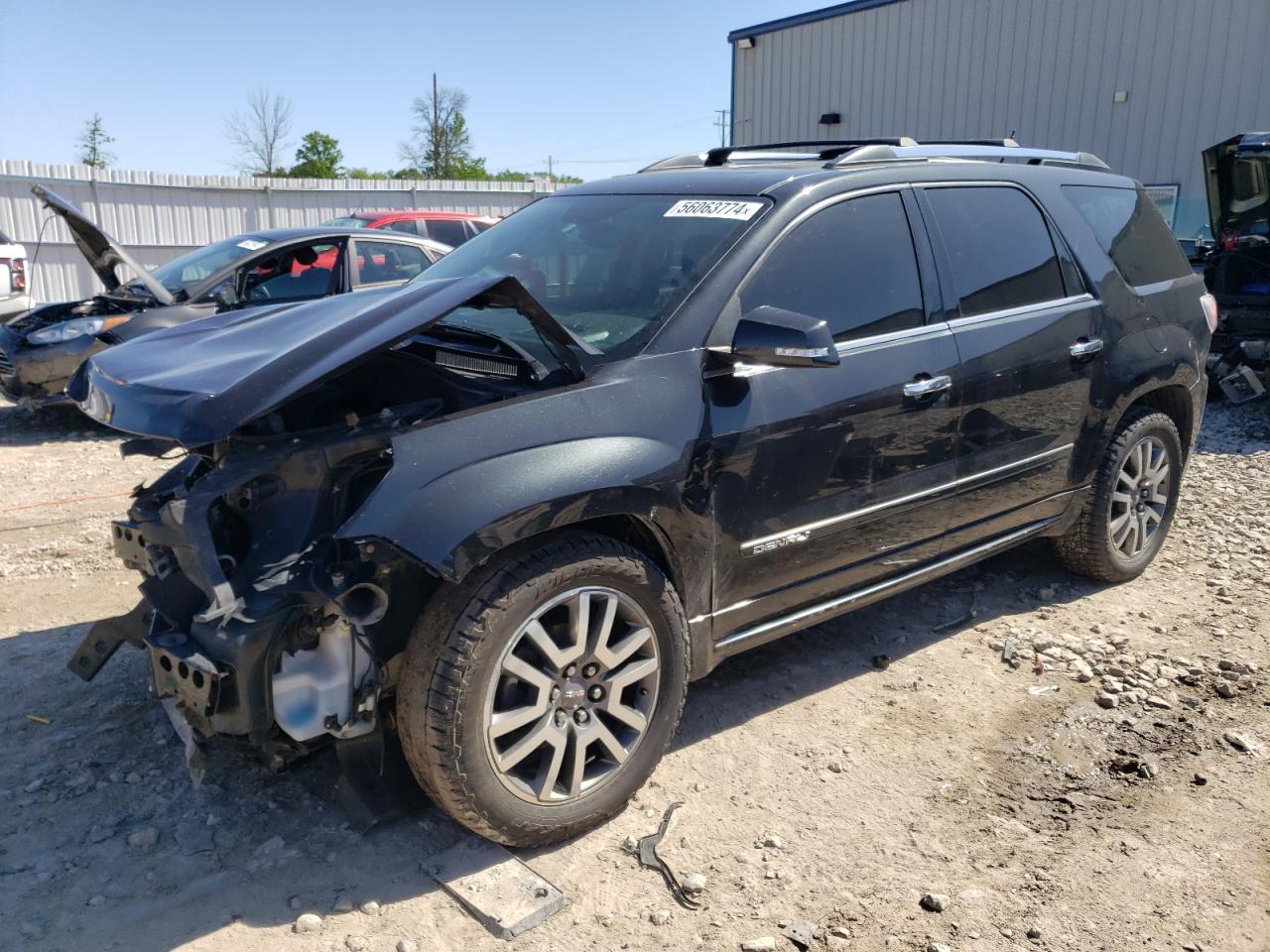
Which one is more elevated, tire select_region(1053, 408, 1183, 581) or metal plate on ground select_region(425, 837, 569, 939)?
tire select_region(1053, 408, 1183, 581)

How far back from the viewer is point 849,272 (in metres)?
3.50

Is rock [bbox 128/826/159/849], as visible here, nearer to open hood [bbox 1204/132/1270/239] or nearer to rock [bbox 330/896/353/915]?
rock [bbox 330/896/353/915]

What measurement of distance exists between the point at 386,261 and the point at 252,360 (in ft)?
20.2

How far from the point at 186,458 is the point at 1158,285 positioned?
4.25m

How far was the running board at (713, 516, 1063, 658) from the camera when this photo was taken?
11.0 feet

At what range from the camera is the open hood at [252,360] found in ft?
8.30

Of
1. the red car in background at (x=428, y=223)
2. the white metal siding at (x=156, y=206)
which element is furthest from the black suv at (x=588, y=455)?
the white metal siding at (x=156, y=206)

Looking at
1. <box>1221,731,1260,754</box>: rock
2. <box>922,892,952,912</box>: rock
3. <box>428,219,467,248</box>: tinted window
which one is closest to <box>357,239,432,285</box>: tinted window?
<box>428,219,467,248</box>: tinted window

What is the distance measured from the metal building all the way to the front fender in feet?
45.7

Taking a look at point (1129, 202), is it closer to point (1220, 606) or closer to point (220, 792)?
point (1220, 606)

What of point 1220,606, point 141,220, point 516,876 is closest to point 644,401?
point 516,876

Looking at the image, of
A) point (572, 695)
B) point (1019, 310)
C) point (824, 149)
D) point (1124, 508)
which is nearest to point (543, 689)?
point (572, 695)

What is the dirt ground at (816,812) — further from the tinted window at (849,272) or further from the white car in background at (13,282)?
the white car in background at (13,282)

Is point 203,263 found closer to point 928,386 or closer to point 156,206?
point 928,386
